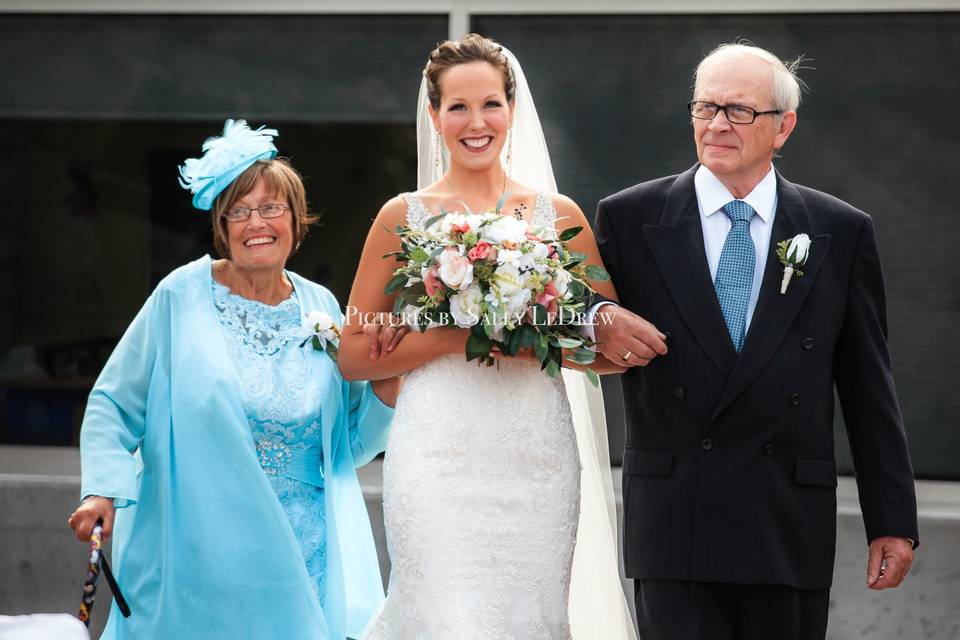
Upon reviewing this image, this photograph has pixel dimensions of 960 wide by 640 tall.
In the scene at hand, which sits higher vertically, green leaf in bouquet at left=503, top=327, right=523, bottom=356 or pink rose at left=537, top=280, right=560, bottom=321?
pink rose at left=537, top=280, right=560, bottom=321

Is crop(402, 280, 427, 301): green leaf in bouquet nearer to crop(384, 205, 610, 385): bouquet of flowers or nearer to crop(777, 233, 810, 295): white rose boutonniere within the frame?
crop(384, 205, 610, 385): bouquet of flowers

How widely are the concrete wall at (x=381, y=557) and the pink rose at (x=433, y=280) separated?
283cm

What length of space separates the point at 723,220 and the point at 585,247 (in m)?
0.41

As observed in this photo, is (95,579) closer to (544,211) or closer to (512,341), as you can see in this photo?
(512,341)

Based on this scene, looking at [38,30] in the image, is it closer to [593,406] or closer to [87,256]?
[87,256]

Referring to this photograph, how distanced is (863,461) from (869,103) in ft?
9.12

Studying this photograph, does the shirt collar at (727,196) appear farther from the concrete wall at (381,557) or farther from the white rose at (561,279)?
the concrete wall at (381,557)

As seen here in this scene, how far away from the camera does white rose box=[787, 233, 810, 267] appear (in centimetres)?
355

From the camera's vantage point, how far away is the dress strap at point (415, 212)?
12.6 feet

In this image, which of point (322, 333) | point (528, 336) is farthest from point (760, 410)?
point (322, 333)

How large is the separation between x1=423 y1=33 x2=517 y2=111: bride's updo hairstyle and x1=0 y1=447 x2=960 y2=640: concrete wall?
281 centimetres

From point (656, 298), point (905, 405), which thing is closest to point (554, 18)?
point (905, 405)

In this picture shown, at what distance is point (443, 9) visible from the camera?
6.30 m

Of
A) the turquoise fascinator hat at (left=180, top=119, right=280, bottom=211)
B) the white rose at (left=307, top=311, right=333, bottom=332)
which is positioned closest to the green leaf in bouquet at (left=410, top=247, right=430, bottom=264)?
the white rose at (left=307, top=311, right=333, bottom=332)
